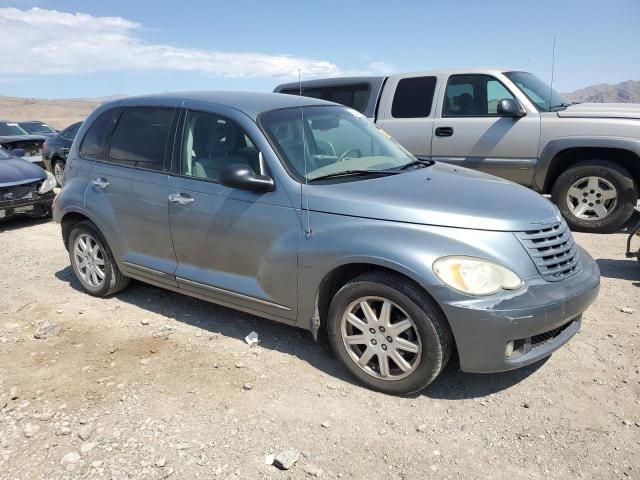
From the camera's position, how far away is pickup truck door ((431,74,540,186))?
6.91m

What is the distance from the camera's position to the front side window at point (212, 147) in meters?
3.90

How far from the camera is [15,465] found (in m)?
2.87

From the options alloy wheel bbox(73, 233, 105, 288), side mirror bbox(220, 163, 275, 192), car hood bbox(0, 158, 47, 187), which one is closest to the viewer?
side mirror bbox(220, 163, 275, 192)

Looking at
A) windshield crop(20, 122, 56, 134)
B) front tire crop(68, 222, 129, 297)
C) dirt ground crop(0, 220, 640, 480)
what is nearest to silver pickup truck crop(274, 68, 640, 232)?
dirt ground crop(0, 220, 640, 480)

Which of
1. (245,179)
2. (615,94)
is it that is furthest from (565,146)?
(615,94)

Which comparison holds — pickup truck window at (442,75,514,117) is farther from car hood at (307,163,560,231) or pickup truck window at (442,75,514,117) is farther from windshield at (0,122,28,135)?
windshield at (0,122,28,135)

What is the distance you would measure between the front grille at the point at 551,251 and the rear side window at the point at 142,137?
2.81 metres

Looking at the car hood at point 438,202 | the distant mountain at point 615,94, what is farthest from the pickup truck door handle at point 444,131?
the distant mountain at point 615,94

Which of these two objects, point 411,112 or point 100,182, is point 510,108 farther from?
point 100,182

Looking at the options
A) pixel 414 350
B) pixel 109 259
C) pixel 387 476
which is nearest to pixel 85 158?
pixel 109 259

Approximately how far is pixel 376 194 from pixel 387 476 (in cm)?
162

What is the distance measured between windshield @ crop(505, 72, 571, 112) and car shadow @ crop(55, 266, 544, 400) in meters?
4.48

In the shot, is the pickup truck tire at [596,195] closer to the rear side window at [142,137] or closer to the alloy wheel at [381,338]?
the alloy wheel at [381,338]

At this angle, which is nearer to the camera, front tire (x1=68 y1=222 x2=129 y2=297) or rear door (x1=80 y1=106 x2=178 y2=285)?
rear door (x1=80 y1=106 x2=178 y2=285)
